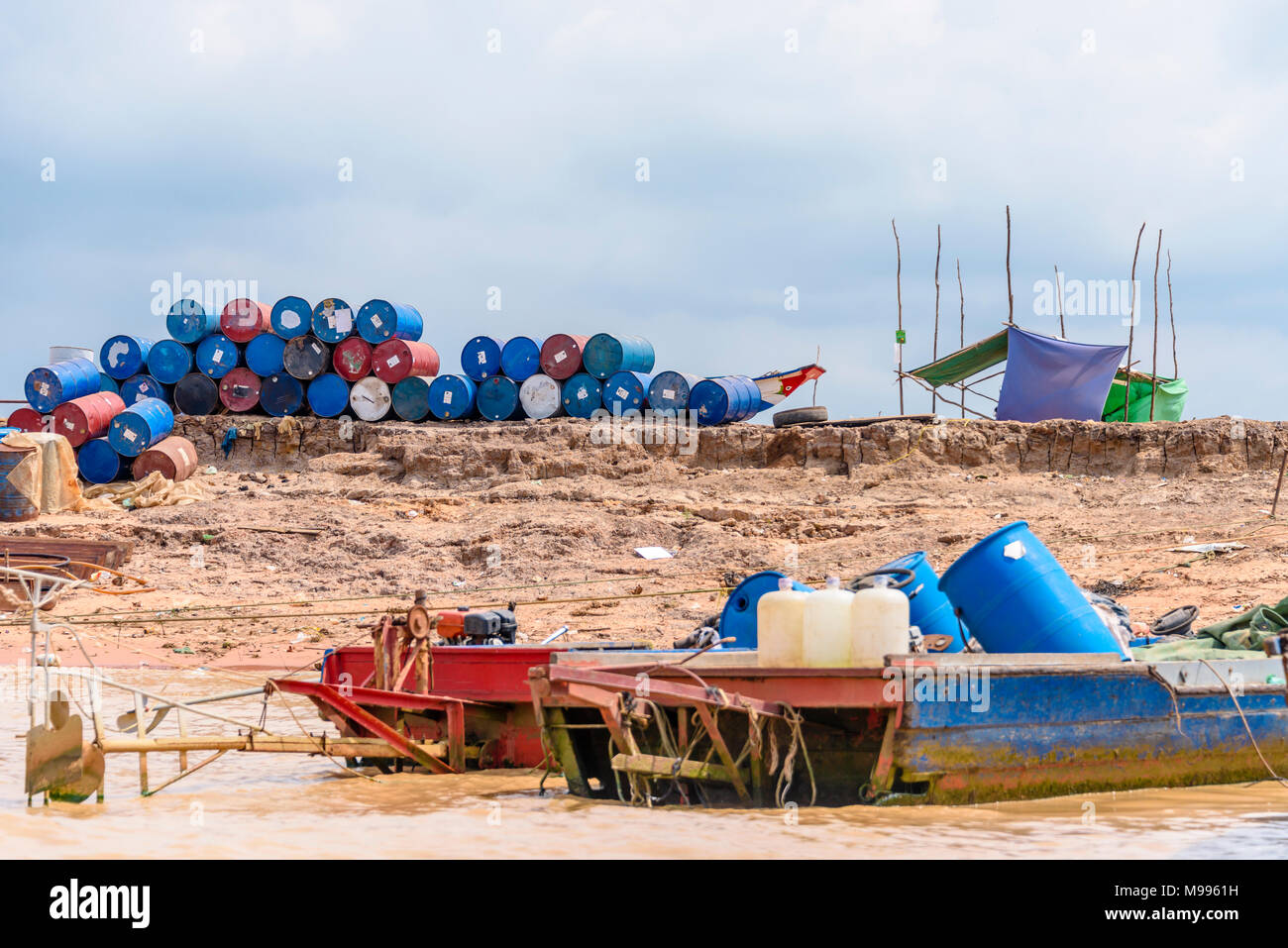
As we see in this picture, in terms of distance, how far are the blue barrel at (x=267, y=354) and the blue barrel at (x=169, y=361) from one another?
1172mm

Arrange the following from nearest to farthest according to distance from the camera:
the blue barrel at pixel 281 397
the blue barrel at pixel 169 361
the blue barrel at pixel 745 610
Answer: the blue barrel at pixel 745 610 < the blue barrel at pixel 281 397 < the blue barrel at pixel 169 361

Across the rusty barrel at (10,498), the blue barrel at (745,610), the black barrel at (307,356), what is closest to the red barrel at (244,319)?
the black barrel at (307,356)

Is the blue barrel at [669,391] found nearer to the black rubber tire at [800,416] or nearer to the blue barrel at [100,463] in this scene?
the black rubber tire at [800,416]

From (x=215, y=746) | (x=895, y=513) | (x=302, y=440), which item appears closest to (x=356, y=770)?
(x=215, y=746)

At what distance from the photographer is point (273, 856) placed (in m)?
5.74

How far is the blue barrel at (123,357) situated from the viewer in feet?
77.3

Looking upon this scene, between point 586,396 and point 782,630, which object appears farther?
point 586,396

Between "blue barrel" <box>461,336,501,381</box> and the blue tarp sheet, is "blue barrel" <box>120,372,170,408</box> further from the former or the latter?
the blue tarp sheet

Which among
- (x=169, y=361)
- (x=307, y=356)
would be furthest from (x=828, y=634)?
(x=169, y=361)

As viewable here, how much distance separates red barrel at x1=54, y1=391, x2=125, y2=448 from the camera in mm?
21578

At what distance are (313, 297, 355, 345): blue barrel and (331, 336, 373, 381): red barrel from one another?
16cm

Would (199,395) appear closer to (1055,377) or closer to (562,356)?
(562,356)

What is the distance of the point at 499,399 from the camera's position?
22844 mm

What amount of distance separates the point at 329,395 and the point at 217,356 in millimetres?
2174
